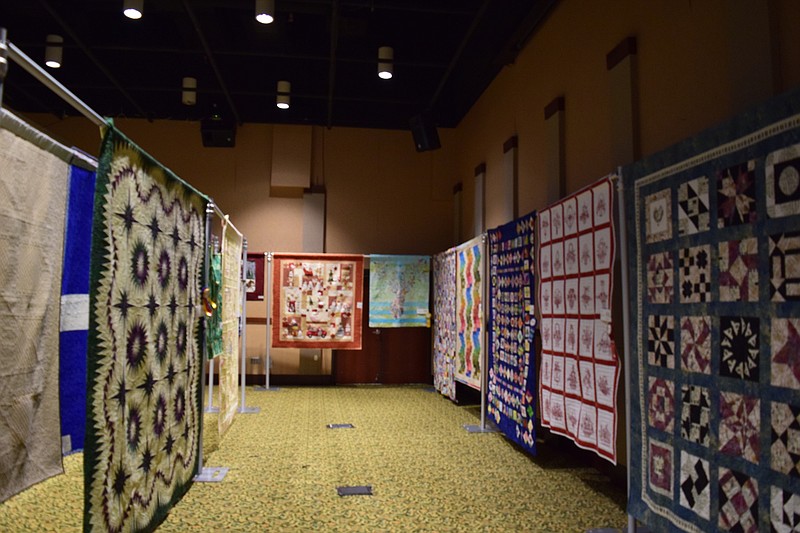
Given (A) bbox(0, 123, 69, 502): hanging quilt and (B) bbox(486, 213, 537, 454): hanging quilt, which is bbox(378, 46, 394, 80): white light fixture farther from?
(A) bbox(0, 123, 69, 502): hanging quilt

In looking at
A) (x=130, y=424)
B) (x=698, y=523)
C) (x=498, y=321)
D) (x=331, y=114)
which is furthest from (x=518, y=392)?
(x=331, y=114)

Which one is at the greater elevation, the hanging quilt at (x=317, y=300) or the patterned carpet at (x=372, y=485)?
the hanging quilt at (x=317, y=300)

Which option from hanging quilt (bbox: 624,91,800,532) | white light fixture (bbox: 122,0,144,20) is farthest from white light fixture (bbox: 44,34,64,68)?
hanging quilt (bbox: 624,91,800,532)

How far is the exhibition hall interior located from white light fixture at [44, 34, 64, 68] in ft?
0.09

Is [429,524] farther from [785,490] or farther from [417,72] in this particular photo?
[417,72]

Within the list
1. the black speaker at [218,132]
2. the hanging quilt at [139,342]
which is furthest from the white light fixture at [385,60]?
the hanging quilt at [139,342]

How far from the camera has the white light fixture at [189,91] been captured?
21.0 ft

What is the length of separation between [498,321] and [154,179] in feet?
9.89

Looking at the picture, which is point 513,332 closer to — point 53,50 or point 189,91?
point 189,91

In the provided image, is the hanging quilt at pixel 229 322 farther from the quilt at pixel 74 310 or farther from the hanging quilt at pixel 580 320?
the hanging quilt at pixel 580 320

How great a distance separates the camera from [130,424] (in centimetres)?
234

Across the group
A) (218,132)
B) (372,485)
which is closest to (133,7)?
(218,132)

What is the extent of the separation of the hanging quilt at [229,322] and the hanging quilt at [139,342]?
0.97m

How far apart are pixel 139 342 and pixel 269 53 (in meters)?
4.04
